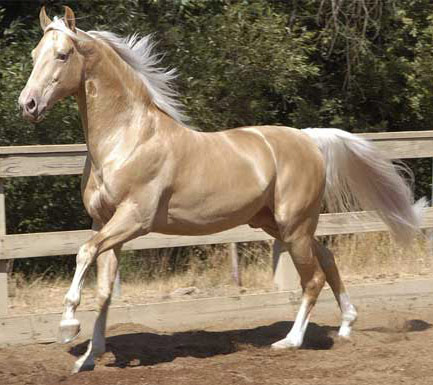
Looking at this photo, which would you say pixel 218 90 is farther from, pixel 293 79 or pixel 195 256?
pixel 195 256

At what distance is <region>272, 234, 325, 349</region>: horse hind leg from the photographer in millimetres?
6098

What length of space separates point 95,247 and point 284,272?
2.24 meters

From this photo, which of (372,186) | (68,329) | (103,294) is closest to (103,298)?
(103,294)

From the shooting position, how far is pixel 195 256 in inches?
323

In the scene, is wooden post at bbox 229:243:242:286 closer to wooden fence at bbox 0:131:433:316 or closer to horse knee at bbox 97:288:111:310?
wooden fence at bbox 0:131:433:316

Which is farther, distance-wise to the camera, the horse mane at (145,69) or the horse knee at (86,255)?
the horse mane at (145,69)

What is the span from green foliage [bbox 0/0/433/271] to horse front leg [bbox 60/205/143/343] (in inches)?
109

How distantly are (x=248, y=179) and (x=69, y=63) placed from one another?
4.73ft

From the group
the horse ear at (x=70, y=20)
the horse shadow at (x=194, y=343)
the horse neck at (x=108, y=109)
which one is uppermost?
the horse ear at (x=70, y=20)

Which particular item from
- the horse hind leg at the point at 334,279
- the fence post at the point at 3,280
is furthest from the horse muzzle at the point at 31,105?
the horse hind leg at the point at 334,279

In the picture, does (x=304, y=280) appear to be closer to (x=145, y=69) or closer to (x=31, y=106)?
(x=145, y=69)

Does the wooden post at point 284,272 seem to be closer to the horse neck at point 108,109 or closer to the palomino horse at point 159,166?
the palomino horse at point 159,166

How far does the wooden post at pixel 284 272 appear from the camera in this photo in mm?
6988

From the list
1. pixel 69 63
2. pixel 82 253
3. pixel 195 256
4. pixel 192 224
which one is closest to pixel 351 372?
pixel 192 224
